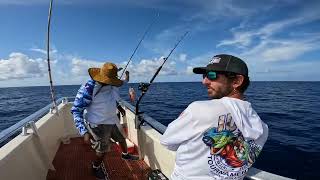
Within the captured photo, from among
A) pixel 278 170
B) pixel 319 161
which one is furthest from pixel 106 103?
pixel 319 161

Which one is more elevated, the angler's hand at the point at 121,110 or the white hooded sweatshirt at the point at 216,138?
the white hooded sweatshirt at the point at 216,138

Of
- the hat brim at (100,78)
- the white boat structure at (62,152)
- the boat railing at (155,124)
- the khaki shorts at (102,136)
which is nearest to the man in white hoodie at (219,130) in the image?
the white boat structure at (62,152)

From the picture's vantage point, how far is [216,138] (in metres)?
1.73

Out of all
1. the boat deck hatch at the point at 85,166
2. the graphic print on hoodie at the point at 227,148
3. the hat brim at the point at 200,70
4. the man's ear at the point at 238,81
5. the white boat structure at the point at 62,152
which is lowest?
the boat deck hatch at the point at 85,166

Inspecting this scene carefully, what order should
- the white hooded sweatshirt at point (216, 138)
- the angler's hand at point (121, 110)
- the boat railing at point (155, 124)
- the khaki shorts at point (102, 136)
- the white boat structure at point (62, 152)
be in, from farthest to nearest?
the angler's hand at point (121, 110)
the khaki shorts at point (102, 136)
the boat railing at point (155, 124)
the white boat structure at point (62, 152)
the white hooded sweatshirt at point (216, 138)

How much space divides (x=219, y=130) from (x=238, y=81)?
367 mm

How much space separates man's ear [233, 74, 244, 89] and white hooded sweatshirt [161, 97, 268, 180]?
0.12 m

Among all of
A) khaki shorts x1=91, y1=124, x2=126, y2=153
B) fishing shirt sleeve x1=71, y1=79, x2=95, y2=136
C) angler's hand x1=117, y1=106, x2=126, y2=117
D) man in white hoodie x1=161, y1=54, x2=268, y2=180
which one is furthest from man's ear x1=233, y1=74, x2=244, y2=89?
angler's hand x1=117, y1=106, x2=126, y2=117

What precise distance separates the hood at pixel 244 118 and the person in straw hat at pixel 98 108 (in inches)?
109

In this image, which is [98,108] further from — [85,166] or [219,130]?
[219,130]

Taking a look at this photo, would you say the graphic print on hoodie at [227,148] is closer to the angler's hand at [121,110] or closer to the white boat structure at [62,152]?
the white boat structure at [62,152]

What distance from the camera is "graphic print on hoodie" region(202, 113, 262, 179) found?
173 cm

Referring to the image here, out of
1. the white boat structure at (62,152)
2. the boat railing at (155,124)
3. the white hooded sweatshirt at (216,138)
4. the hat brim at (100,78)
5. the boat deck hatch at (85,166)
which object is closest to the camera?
the white hooded sweatshirt at (216,138)

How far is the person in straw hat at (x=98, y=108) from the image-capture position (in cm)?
429
